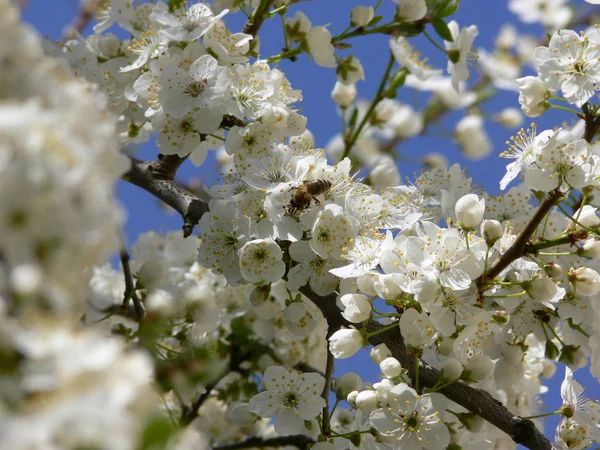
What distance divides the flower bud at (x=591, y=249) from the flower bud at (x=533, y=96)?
1.48 feet

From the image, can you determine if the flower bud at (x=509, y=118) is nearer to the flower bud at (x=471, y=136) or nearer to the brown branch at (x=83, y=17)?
the flower bud at (x=471, y=136)

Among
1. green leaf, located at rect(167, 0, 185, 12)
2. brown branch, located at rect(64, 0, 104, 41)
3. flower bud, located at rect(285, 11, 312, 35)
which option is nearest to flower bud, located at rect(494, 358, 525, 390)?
flower bud, located at rect(285, 11, 312, 35)

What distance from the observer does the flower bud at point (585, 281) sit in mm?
1929

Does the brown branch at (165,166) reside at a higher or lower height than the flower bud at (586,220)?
higher

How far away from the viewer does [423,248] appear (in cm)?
191

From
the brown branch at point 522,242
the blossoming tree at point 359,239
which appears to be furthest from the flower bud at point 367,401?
the brown branch at point 522,242

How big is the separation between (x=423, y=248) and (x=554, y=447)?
60cm

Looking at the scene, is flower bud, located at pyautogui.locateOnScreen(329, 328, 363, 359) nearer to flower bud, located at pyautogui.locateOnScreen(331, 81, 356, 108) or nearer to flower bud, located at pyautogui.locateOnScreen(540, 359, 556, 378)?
flower bud, located at pyautogui.locateOnScreen(540, 359, 556, 378)

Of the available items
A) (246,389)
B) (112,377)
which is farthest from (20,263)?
(246,389)

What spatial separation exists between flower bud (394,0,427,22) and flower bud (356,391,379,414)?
1266 mm

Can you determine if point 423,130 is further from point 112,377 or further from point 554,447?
point 112,377

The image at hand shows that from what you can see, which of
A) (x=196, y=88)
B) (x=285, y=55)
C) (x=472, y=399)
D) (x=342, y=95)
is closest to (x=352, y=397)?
(x=472, y=399)

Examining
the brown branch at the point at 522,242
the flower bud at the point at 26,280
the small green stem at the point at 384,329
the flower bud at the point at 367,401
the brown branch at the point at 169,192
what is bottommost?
the flower bud at the point at 26,280

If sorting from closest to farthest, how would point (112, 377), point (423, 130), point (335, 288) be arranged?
point (112, 377) < point (335, 288) < point (423, 130)
